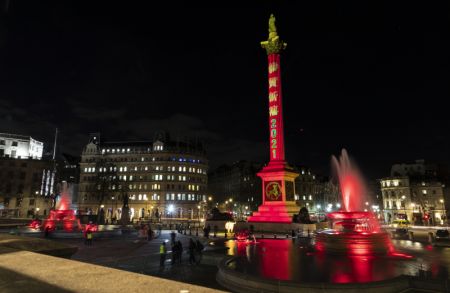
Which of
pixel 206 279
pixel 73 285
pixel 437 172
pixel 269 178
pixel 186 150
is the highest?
pixel 186 150

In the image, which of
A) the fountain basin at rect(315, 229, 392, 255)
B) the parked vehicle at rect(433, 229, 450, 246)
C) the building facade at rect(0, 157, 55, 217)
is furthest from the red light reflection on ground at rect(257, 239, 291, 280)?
the building facade at rect(0, 157, 55, 217)

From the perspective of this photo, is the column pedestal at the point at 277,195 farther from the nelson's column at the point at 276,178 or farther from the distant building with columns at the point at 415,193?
the distant building with columns at the point at 415,193

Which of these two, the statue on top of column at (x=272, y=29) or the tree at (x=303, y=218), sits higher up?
the statue on top of column at (x=272, y=29)

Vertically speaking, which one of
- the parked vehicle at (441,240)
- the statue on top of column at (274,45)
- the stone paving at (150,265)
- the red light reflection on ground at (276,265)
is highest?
the statue on top of column at (274,45)

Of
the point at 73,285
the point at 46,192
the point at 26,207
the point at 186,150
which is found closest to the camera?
the point at 73,285

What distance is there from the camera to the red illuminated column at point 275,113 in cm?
4972

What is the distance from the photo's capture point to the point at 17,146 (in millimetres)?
106125

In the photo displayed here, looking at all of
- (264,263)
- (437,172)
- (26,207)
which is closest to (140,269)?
(264,263)

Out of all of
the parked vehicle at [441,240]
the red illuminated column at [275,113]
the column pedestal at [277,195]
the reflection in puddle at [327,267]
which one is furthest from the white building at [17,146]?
the parked vehicle at [441,240]

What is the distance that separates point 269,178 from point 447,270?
3145cm

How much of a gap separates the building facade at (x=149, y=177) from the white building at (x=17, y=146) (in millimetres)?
19132

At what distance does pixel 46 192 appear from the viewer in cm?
9925

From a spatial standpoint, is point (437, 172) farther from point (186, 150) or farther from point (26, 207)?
point (26, 207)

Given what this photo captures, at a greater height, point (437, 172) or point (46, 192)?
point (437, 172)
